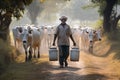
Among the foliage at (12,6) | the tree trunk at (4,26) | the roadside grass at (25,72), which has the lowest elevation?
the roadside grass at (25,72)

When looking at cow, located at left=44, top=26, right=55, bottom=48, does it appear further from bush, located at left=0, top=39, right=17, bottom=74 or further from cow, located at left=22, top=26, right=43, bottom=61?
bush, located at left=0, top=39, right=17, bottom=74

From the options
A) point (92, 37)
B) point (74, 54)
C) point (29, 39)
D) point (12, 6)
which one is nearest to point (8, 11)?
point (12, 6)

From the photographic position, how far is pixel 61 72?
49.6ft

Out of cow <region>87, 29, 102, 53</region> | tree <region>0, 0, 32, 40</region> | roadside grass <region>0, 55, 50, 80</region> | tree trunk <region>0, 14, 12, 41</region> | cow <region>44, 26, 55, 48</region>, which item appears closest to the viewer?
roadside grass <region>0, 55, 50, 80</region>

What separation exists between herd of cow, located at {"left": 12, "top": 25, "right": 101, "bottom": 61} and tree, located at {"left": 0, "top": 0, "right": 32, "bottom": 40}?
0.90m

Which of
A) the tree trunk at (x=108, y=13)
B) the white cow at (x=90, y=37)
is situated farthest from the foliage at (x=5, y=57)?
the tree trunk at (x=108, y=13)

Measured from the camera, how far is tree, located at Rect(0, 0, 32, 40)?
18.8 m

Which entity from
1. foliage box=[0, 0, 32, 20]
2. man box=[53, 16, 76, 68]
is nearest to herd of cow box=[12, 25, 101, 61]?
foliage box=[0, 0, 32, 20]

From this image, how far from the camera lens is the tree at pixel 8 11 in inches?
739

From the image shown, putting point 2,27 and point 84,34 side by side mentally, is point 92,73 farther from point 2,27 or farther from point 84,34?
point 84,34

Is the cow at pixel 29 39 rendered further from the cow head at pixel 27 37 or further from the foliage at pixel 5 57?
the foliage at pixel 5 57

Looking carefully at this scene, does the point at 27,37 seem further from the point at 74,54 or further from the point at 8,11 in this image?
the point at 74,54

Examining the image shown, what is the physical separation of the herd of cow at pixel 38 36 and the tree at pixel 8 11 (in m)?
0.90

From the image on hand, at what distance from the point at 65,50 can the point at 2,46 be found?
4449mm
